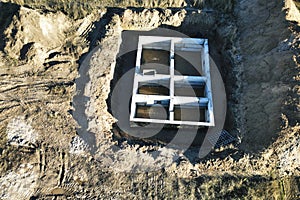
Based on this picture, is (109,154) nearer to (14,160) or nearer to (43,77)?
(14,160)

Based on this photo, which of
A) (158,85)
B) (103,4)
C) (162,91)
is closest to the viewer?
(162,91)

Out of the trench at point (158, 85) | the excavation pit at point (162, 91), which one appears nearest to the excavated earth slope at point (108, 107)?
the trench at point (158, 85)

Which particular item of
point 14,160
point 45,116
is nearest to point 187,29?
point 45,116

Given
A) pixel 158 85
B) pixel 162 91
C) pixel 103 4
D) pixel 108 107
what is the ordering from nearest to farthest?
pixel 108 107 < pixel 162 91 < pixel 158 85 < pixel 103 4

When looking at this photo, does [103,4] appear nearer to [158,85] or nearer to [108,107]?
[158,85]

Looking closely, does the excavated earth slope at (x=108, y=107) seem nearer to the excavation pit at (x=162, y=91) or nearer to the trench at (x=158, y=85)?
the trench at (x=158, y=85)

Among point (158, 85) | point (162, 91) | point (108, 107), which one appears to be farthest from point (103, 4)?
point (108, 107)

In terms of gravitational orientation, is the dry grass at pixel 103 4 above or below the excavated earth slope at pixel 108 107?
above

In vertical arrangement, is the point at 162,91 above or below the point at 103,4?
below

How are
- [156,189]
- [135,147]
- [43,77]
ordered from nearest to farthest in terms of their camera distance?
[156,189], [135,147], [43,77]
